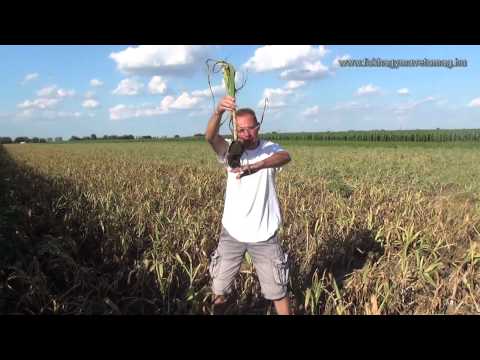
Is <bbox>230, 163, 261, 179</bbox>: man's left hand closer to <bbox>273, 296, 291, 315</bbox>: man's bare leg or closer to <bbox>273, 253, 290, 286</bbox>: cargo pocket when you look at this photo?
<bbox>273, 253, 290, 286</bbox>: cargo pocket

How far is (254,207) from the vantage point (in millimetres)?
2902

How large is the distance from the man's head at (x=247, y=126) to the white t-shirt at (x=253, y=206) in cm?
15

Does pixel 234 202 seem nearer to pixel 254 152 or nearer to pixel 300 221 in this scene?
pixel 254 152

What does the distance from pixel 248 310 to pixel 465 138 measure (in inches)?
1586

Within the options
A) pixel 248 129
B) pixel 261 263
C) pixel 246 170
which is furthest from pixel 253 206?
pixel 248 129

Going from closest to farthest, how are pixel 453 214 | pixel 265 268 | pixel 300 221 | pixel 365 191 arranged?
pixel 265 268
pixel 300 221
pixel 453 214
pixel 365 191

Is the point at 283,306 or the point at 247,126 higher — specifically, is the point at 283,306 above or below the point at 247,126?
below

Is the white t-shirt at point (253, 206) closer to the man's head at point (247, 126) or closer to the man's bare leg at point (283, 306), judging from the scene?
the man's head at point (247, 126)

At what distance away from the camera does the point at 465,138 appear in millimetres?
38344

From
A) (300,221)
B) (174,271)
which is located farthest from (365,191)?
(174,271)

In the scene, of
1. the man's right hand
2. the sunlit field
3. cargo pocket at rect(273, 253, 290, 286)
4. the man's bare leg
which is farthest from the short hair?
the sunlit field

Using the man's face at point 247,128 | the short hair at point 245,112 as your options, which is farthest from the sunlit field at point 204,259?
the short hair at point 245,112

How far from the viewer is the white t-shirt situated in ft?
9.52

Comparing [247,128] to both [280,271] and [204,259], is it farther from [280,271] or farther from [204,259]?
[204,259]
